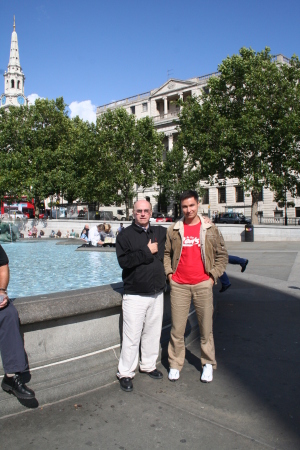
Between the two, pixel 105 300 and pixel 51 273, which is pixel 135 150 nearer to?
pixel 51 273

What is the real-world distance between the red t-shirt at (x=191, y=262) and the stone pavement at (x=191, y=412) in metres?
1.09

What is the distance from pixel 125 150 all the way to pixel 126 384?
130ft

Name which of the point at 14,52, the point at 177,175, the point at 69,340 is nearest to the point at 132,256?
the point at 69,340

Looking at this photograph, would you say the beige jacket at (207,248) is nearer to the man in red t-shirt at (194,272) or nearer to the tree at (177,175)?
the man in red t-shirt at (194,272)

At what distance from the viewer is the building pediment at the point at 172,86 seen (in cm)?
6050

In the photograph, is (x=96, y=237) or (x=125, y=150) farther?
(x=125, y=150)

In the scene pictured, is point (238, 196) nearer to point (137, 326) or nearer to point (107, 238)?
point (107, 238)

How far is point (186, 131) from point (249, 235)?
1244 centimetres

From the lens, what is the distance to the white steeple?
12800 centimetres

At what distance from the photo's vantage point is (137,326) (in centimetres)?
411

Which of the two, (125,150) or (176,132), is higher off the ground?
(176,132)

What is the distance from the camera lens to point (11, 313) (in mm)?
3480

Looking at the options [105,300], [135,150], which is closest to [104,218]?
[135,150]

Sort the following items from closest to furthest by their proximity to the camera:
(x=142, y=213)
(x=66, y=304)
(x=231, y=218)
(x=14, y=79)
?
(x=66, y=304) → (x=142, y=213) → (x=231, y=218) → (x=14, y=79)
